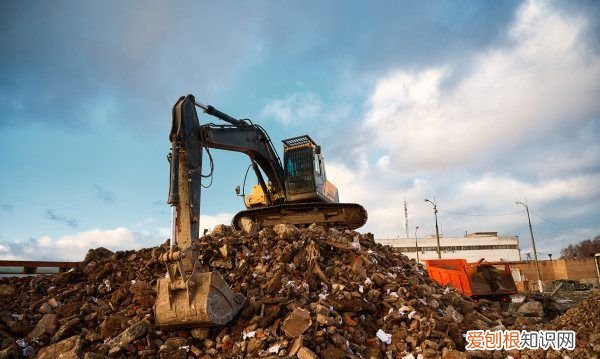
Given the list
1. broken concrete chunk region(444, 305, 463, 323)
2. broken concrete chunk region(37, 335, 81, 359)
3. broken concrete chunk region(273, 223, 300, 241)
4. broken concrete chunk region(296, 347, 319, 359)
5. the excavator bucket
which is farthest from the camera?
broken concrete chunk region(273, 223, 300, 241)

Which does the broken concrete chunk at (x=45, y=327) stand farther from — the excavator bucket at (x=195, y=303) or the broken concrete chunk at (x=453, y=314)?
the broken concrete chunk at (x=453, y=314)

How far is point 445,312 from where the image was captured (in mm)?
8547

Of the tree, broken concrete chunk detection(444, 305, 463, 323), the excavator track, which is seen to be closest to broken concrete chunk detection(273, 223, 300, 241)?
the excavator track

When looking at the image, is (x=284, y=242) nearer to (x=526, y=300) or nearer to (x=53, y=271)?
(x=53, y=271)

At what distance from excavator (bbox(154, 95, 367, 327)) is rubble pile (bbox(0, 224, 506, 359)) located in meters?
0.50

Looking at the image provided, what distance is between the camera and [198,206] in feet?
22.2

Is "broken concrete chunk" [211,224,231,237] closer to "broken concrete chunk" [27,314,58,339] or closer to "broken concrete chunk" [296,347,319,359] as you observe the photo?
"broken concrete chunk" [27,314,58,339]

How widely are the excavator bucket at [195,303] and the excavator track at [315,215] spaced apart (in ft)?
19.1

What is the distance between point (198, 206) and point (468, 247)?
189 feet

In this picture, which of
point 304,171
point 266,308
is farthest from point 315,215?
point 266,308

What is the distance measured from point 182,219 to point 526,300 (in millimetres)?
14659

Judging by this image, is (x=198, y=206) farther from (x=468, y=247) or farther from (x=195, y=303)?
(x=468, y=247)

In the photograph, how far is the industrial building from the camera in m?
56.5

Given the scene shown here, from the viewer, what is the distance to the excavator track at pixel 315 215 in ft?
39.6
